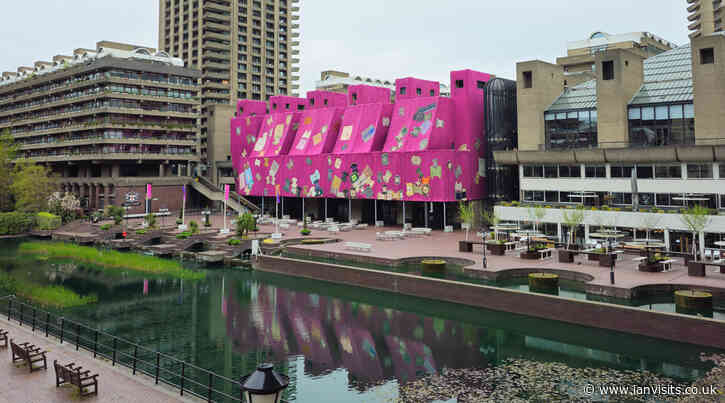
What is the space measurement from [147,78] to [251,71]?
3357 cm

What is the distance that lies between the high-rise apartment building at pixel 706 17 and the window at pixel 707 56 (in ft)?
217

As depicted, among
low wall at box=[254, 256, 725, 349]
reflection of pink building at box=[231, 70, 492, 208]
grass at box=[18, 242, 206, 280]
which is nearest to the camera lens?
low wall at box=[254, 256, 725, 349]

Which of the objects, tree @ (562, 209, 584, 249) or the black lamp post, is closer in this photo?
the black lamp post

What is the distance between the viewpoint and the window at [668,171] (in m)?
41.7

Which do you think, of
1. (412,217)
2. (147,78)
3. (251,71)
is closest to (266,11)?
(251,71)

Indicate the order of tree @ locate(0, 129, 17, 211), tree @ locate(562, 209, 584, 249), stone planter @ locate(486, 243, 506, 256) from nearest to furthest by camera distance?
stone planter @ locate(486, 243, 506, 256) → tree @ locate(562, 209, 584, 249) → tree @ locate(0, 129, 17, 211)

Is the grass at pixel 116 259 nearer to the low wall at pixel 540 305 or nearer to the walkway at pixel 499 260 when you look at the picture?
the walkway at pixel 499 260

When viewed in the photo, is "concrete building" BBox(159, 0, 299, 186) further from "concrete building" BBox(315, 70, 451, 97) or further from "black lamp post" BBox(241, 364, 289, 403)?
"black lamp post" BBox(241, 364, 289, 403)

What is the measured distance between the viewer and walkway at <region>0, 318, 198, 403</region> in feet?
50.1

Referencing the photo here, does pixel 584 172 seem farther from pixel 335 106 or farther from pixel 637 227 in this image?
pixel 335 106

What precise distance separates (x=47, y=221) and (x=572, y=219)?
66631mm

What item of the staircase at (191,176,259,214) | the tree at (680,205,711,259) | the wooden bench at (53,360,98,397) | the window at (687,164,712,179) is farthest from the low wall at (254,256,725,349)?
the staircase at (191,176,259,214)

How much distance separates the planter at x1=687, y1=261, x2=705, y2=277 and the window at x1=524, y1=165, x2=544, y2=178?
800 inches

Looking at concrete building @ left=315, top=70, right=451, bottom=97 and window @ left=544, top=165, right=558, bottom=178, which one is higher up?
concrete building @ left=315, top=70, right=451, bottom=97
